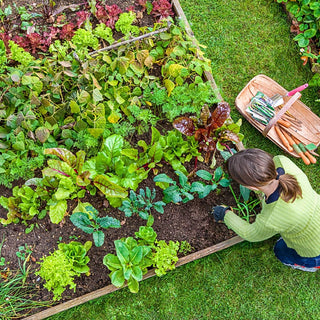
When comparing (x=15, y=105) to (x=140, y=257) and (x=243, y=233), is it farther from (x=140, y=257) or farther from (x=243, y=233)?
(x=243, y=233)

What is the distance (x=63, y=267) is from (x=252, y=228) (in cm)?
152

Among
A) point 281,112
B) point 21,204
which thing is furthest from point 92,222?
point 281,112

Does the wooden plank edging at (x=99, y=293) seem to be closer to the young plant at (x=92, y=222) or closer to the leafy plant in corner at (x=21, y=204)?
the young plant at (x=92, y=222)

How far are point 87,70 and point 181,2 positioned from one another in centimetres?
166

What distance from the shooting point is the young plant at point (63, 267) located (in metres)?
2.72

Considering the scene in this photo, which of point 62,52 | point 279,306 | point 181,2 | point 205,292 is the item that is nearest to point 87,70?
point 62,52

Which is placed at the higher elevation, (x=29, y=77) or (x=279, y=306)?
(x=29, y=77)

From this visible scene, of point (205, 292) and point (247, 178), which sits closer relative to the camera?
point (247, 178)

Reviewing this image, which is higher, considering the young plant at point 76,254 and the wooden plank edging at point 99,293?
the young plant at point 76,254

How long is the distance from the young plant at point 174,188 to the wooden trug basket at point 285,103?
109 cm

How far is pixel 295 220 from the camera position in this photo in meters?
2.53

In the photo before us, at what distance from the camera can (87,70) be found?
3223 mm

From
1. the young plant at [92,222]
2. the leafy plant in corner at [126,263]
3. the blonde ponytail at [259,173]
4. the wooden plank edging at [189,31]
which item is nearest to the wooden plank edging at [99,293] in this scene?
the leafy plant in corner at [126,263]

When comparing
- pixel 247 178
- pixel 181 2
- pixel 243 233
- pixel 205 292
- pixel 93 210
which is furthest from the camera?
pixel 181 2
